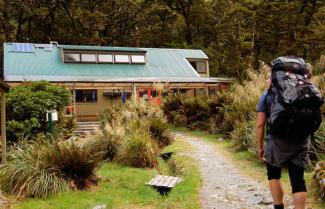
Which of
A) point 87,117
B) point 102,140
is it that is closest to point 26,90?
point 102,140

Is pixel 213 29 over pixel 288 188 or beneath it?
over

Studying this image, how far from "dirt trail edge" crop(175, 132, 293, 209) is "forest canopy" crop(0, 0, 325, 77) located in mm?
19726

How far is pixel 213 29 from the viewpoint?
110 feet

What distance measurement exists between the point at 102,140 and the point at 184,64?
17.3 metres

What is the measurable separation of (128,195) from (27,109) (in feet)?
→ 19.9

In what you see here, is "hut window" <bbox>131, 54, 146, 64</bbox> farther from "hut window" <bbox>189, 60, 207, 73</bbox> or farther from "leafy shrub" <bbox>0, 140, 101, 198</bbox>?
"leafy shrub" <bbox>0, 140, 101, 198</bbox>

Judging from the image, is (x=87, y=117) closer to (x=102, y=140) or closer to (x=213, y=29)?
(x=102, y=140)

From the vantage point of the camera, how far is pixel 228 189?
6.35 meters

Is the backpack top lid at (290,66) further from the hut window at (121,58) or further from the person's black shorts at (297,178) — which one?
the hut window at (121,58)

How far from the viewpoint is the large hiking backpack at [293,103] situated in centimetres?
332

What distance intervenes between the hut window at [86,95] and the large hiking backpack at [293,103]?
20413mm

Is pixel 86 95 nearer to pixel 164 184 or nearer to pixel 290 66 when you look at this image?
pixel 164 184

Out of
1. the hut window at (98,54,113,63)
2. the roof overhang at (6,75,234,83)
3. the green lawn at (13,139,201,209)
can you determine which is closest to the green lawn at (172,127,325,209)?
the green lawn at (13,139,201,209)

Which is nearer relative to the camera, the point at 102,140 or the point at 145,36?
the point at 102,140
